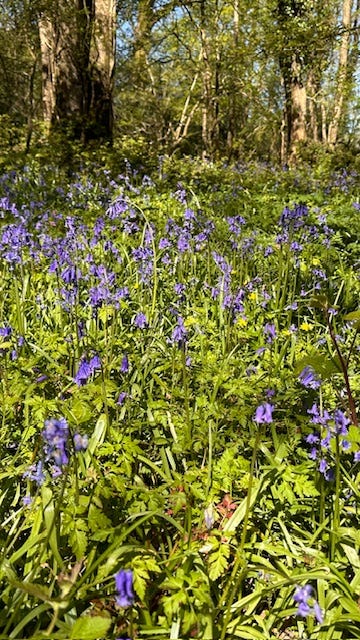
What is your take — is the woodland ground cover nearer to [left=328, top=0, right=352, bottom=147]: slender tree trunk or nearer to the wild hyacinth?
the wild hyacinth

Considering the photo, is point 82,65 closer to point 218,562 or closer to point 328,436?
point 328,436

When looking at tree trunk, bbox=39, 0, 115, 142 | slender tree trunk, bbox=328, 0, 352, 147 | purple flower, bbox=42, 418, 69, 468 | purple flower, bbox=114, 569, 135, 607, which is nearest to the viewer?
purple flower, bbox=114, 569, 135, 607

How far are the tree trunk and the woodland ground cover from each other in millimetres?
6133

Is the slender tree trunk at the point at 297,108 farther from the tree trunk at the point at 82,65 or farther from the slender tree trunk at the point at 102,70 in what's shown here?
the tree trunk at the point at 82,65

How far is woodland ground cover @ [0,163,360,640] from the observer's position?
4.83 ft

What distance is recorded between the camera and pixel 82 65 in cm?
902

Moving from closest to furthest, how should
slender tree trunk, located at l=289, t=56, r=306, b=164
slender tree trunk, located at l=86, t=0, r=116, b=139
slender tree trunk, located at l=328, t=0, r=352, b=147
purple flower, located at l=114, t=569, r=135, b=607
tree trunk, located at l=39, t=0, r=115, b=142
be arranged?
purple flower, located at l=114, t=569, r=135, b=607
tree trunk, located at l=39, t=0, r=115, b=142
slender tree trunk, located at l=86, t=0, r=116, b=139
slender tree trunk, located at l=289, t=56, r=306, b=164
slender tree trunk, located at l=328, t=0, r=352, b=147

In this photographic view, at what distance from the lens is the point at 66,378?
8.25 feet

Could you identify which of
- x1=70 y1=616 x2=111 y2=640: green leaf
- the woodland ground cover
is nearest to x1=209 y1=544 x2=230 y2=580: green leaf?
the woodland ground cover

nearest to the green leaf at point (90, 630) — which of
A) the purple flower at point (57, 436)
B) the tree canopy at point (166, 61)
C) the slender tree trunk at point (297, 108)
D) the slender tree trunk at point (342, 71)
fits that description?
the purple flower at point (57, 436)

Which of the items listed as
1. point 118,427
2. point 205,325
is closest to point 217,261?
point 205,325

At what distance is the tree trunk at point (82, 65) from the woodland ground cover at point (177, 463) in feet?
20.1

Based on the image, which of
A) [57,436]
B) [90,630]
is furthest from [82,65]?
[90,630]

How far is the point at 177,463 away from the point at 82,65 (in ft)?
28.2
